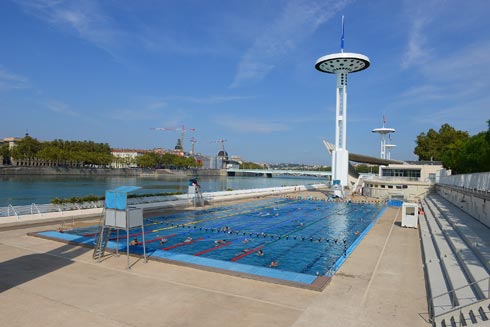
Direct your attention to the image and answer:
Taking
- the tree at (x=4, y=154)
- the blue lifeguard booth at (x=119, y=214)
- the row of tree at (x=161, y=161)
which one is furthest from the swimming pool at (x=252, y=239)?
the row of tree at (x=161, y=161)

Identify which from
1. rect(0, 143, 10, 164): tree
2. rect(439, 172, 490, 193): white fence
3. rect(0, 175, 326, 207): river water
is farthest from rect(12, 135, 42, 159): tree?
rect(439, 172, 490, 193): white fence

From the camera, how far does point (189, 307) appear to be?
8.85 meters

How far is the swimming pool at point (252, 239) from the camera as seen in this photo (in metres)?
14.6

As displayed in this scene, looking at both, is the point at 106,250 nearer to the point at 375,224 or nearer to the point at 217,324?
the point at 217,324

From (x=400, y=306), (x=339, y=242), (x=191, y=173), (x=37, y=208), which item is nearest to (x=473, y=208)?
(x=339, y=242)

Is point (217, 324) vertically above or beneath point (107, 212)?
beneath

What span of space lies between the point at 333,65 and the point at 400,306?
193 ft

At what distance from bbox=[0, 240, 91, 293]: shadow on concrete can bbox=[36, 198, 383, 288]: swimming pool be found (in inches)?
60.1

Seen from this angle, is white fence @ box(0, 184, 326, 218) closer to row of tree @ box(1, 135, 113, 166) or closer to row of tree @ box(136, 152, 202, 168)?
row of tree @ box(1, 135, 113, 166)

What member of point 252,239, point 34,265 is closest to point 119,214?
point 34,265

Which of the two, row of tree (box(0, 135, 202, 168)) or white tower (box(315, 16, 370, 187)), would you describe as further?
row of tree (box(0, 135, 202, 168))

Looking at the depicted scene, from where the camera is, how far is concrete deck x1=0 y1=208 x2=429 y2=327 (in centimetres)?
815

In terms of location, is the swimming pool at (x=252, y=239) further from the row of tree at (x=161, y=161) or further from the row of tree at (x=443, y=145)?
the row of tree at (x=161, y=161)

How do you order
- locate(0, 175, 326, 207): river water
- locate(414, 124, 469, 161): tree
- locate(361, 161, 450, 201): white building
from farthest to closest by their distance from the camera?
1. locate(414, 124, 469, 161): tree
2. locate(361, 161, 450, 201): white building
3. locate(0, 175, 326, 207): river water
